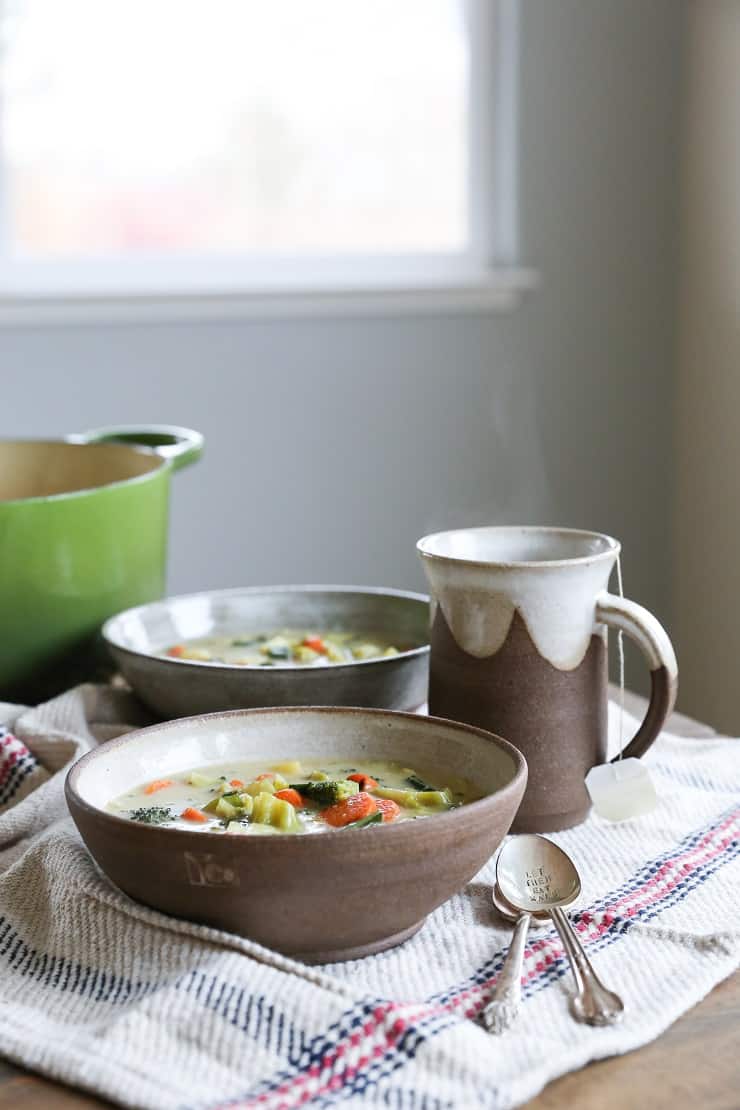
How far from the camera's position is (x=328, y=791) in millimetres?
842

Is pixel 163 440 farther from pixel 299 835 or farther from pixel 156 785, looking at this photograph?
pixel 299 835

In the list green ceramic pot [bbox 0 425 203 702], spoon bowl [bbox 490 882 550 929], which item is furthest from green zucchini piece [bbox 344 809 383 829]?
green ceramic pot [bbox 0 425 203 702]

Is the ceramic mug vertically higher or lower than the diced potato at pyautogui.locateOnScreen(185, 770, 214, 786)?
higher

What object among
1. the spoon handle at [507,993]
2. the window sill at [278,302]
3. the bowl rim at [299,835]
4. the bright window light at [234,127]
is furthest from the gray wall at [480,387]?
the spoon handle at [507,993]

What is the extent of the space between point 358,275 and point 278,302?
0.21m

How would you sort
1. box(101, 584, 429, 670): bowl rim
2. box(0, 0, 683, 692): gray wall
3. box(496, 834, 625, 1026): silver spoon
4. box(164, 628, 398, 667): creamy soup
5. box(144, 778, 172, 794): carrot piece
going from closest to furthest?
Answer: 1. box(496, 834, 625, 1026): silver spoon
2. box(144, 778, 172, 794): carrot piece
3. box(101, 584, 429, 670): bowl rim
4. box(164, 628, 398, 667): creamy soup
5. box(0, 0, 683, 692): gray wall

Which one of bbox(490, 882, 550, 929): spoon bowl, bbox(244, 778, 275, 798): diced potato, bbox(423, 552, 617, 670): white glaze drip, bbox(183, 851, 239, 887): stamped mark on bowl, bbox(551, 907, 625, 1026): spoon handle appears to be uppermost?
bbox(423, 552, 617, 670): white glaze drip

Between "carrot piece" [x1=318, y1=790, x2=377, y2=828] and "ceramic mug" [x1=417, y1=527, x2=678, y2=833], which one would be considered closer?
"carrot piece" [x1=318, y1=790, x2=377, y2=828]

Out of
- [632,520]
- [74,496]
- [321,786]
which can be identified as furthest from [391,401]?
[321,786]

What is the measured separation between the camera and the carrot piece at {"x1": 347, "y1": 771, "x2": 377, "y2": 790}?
0.86 m

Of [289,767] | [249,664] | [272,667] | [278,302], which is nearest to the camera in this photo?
[289,767]

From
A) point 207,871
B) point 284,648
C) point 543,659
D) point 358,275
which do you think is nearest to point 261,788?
point 207,871

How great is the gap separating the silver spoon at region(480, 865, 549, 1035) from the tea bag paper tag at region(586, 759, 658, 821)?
15 centimetres

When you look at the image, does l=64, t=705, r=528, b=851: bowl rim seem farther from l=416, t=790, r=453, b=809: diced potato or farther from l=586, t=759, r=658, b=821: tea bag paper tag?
l=586, t=759, r=658, b=821: tea bag paper tag
